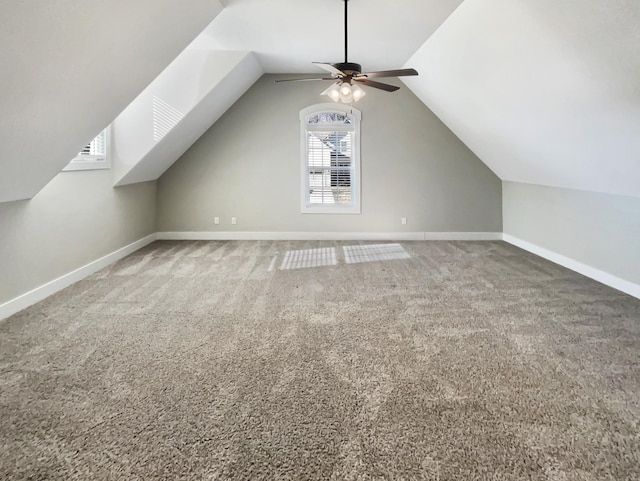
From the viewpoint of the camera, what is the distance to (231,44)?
5.09m

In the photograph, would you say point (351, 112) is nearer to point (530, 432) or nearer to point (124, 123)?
point (124, 123)

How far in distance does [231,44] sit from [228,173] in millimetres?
2408

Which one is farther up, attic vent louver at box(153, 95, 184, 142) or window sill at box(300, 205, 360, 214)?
attic vent louver at box(153, 95, 184, 142)

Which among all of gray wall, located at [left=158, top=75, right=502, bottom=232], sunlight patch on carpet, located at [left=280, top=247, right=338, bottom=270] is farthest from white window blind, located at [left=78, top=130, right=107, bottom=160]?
sunlight patch on carpet, located at [left=280, top=247, right=338, bottom=270]

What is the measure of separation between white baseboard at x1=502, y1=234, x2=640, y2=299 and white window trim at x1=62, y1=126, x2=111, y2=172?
5.94 m

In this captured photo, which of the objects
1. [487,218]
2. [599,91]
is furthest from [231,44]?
[487,218]

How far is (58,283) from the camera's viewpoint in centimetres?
430

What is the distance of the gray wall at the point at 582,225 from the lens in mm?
4281

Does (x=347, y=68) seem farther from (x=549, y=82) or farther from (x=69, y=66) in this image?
(x=69, y=66)

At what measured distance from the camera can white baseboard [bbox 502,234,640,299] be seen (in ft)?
13.9

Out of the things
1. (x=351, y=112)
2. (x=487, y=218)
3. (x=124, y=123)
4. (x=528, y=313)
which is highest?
(x=351, y=112)

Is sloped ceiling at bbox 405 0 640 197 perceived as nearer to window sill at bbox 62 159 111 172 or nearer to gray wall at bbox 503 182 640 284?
gray wall at bbox 503 182 640 284

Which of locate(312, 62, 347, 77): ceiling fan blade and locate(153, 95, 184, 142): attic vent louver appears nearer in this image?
locate(312, 62, 347, 77): ceiling fan blade

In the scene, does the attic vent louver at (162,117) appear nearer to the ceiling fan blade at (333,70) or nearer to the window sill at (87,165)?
the window sill at (87,165)
